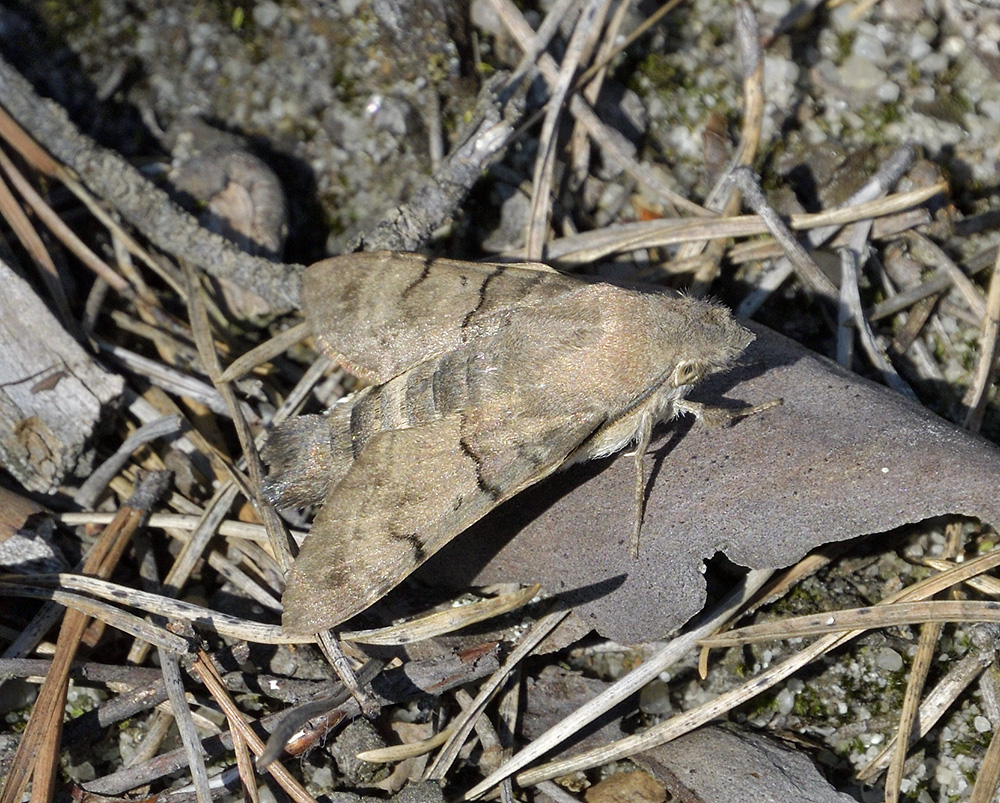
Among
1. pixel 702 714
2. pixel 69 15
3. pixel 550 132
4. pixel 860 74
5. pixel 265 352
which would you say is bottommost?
pixel 702 714

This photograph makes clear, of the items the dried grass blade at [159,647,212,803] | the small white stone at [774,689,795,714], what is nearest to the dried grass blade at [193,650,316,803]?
the dried grass blade at [159,647,212,803]

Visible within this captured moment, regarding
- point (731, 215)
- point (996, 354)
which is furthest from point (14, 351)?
point (996, 354)

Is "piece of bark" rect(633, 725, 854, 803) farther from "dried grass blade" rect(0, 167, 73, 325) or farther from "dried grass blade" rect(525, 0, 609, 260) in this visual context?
"dried grass blade" rect(0, 167, 73, 325)

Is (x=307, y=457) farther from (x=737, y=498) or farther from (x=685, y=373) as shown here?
(x=737, y=498)

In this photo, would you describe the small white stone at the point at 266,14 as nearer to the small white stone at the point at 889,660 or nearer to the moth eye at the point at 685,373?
the moth eye at the point at 685,373

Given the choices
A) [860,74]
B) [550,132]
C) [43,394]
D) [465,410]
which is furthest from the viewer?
[860,74]

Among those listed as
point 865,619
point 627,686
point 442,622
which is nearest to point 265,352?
point 442,622
